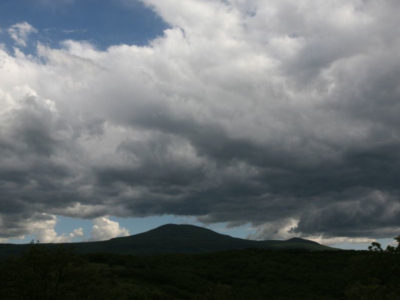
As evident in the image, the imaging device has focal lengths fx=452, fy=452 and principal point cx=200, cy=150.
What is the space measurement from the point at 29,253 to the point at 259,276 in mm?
61603

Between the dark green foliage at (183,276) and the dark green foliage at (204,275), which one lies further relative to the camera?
the dark green foliage at (183,276)

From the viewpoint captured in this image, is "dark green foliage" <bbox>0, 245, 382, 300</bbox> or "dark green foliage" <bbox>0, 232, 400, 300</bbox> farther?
"dark green foliage" <bbox>0, 245, 382, 300</bbox>

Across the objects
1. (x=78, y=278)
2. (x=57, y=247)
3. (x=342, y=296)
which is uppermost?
(x=57, y=247)

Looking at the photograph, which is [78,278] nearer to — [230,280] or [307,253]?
[230,280]

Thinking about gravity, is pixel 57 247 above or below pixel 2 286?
above

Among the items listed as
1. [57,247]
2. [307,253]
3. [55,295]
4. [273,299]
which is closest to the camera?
[55,295]

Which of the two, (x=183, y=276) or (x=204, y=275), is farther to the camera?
(x=204, y=275)

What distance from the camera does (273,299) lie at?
67.6 meters

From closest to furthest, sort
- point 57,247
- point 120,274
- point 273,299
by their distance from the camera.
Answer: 1. point 57,247
2. point 273,299
3. point 120,274

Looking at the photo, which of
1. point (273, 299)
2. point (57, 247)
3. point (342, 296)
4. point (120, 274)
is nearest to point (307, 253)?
point (342, 296)

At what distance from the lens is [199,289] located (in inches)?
2761

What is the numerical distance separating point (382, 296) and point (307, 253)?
9828 centimetres

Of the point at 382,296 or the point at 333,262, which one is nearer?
the point at 382,296

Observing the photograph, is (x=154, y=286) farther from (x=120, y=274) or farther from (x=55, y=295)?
(x=55, y=295)
